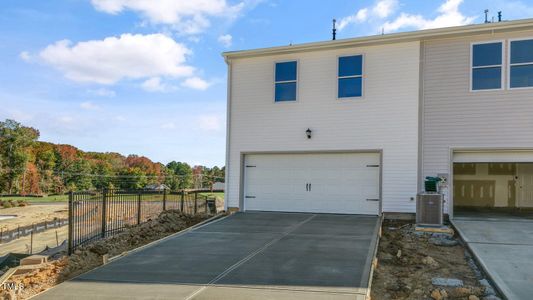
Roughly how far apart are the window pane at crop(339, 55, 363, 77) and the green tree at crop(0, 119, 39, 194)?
4832 cm

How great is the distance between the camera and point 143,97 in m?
23.5

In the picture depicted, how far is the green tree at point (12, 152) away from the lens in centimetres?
4772

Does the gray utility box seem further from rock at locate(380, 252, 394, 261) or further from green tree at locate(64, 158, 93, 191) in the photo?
green tree at locate(64, 158, 93, 191)

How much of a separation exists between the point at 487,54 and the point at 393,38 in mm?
2478

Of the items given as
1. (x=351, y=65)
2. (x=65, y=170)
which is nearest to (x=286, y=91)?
(x=351, y=65)

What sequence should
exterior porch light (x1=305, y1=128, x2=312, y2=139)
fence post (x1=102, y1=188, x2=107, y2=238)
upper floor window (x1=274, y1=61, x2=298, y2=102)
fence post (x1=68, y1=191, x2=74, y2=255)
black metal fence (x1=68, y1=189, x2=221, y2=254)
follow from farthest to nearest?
upper floor window (x1=274, y1=61, x2=298, y2=102)
exterior porch light (x1=305, y1=128, x2=312, y2=139)
fence post (x1=102, y1=188, x2=107, y2=238)
black metal fence (x1=68, y1=189, x2=221, y2=254)
fence post (x1=68, y1=191, x2=74, y2=255)

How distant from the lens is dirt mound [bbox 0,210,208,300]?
609cm

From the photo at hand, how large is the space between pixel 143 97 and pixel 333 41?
48.9 ft

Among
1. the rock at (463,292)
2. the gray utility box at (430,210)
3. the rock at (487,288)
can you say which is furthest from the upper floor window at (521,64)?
the rock at (463,292)

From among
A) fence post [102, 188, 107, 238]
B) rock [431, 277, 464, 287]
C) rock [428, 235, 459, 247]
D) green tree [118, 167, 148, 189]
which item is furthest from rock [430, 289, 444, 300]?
green tree [118, 167, 148, 189]

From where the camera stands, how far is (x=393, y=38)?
11.3m

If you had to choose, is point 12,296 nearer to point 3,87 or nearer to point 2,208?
point 3,87

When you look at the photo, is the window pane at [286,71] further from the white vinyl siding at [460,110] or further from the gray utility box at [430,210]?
the gray utility box at [430,210]

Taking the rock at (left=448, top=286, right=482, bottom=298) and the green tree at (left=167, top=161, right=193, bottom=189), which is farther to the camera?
the green tree at (left=167, top=161, right=193, bottom=189)
